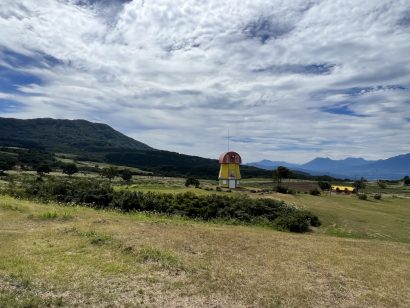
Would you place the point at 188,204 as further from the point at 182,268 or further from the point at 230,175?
the point at 230,175

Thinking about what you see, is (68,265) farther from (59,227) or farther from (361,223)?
(361,223)

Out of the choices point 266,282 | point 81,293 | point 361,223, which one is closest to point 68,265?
point 81,293

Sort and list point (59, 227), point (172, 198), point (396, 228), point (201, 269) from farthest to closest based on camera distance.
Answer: point (172, 198)
point (396, 228)
point (59, 227)
point (201, 269)

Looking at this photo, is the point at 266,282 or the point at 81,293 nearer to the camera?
the point at 81,293

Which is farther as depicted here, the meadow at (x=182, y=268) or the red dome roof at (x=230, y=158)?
the red dome roof at (x=230, y=158)

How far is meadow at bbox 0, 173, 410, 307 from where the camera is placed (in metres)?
14.3

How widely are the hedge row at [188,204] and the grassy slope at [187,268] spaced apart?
925 cm

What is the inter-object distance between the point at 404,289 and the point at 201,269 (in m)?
8.67

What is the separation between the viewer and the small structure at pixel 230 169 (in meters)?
63.1

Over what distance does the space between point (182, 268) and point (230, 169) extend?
150ft

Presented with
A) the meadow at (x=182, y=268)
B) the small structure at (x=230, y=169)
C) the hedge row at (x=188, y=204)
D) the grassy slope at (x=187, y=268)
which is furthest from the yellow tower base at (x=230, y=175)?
the grassy slope at (x=187, y=268)

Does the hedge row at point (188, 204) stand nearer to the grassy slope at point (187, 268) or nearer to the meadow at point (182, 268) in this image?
the meadow at point (182, 268)

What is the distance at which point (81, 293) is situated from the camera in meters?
14.0

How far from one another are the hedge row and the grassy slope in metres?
9.25
